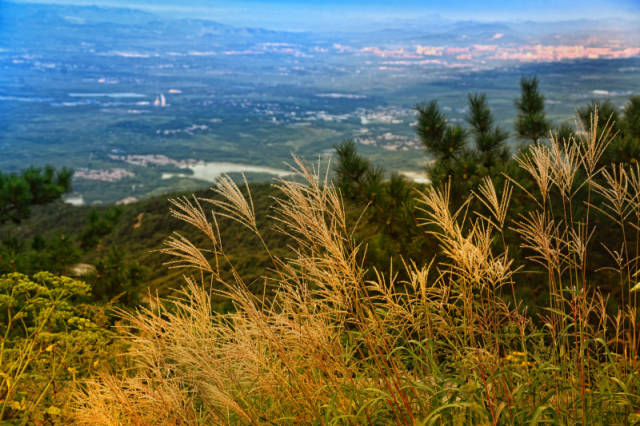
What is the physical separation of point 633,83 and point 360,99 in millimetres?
50816

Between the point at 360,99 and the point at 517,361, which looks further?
the point at 360,99

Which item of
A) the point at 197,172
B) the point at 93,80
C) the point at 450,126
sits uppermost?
the point at 93,80

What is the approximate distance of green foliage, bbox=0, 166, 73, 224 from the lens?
26.5 feet

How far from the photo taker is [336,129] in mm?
71562

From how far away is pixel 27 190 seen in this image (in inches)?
323

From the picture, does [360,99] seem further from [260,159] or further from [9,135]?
[9,135]

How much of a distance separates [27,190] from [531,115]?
8.21m

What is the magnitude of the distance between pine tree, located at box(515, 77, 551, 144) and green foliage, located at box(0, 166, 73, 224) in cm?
806

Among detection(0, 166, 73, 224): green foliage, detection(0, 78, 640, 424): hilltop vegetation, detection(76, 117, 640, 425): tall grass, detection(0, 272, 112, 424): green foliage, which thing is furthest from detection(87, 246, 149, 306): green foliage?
detection(76, 117, 640, 425): tall grass

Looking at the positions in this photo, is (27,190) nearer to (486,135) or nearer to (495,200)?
(486,135)

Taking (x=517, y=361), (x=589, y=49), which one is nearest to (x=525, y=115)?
(x=517, y=361)

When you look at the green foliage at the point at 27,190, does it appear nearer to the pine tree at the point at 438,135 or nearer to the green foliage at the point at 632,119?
the pine tree at the point at 438,135

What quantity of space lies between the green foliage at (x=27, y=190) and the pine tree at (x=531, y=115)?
8.06 m

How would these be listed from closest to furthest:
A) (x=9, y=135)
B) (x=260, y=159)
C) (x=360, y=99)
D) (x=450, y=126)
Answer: (x=450, y=126) < (x=260, y=159) < (x=9, y=135) < (x=360, y=99)
